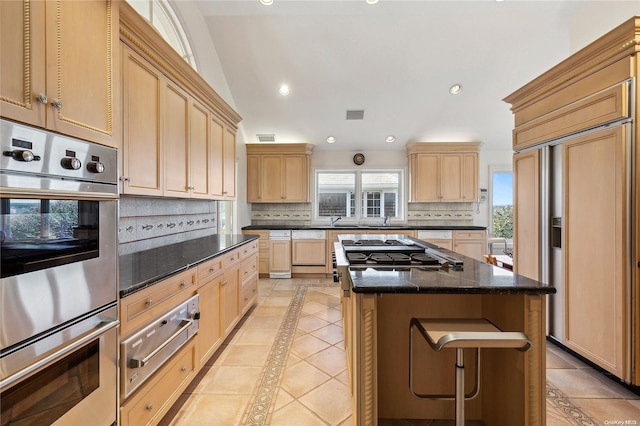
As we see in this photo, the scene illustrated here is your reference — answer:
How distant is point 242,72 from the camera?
3.99m

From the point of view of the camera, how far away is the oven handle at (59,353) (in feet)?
2.61

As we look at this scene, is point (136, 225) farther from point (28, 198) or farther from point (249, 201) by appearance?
point (249, 201)

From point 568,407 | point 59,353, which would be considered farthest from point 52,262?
point 568,407

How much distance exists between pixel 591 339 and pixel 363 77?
378 cm

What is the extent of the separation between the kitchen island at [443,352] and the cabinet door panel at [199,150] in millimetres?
1651

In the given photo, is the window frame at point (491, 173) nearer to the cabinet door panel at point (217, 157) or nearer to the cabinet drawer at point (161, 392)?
the cabinet door panel at point (217, 157)

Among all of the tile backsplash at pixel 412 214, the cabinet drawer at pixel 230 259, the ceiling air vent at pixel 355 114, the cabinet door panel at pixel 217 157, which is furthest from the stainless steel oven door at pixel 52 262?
the tile backsplash at pixel 412 214

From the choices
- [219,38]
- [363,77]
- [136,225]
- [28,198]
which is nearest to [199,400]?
[136,225]

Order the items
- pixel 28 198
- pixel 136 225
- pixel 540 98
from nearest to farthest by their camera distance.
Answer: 1. pixel 28 198
2. pixel 136 225
3. pixel 540 98

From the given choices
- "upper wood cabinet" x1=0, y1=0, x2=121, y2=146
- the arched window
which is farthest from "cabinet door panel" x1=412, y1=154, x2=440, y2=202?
"upper wood cabinet" x1=0, y1=0, x2=121, y2=146

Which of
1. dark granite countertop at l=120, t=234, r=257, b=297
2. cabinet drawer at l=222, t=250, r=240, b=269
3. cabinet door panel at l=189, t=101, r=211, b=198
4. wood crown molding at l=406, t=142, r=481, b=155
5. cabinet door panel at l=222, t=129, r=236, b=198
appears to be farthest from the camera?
wood crown molding at l=406, t=142, r=481, b=155

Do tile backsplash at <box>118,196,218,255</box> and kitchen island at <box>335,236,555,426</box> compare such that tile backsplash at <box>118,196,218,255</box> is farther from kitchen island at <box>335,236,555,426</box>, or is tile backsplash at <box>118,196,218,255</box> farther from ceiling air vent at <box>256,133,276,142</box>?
A: ceiling air vent at <box>256,133,276,142</box>

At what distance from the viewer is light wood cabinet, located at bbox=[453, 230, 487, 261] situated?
16.2 ft

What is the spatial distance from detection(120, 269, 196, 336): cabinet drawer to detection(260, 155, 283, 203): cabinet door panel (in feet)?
11.5
